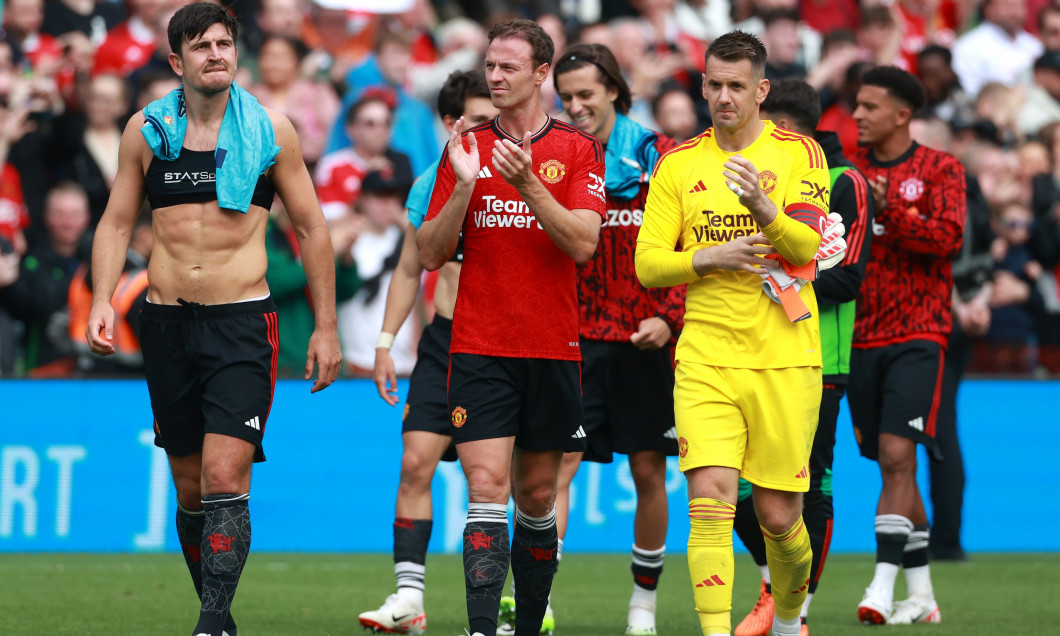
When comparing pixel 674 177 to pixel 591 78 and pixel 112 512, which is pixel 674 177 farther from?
pixel 112 512

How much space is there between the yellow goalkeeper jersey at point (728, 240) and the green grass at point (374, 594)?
211 centimetres

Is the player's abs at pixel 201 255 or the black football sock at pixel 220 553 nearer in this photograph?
the black football sock at pixel 220 553

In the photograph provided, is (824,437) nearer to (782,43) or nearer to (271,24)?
(782,43)

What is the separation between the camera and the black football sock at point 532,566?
6.36 meters

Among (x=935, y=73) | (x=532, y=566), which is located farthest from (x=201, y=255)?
(x=935, y=73)

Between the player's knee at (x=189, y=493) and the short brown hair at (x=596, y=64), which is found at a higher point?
the short brown hair at (x=596, y=64)

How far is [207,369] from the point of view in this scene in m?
6.17

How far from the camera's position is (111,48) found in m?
13.8

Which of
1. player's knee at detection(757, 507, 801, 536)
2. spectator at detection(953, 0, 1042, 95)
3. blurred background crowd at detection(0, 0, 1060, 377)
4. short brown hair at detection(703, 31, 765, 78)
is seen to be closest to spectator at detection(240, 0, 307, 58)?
blurred background crowd at detection(0, 0, 1060, 377)

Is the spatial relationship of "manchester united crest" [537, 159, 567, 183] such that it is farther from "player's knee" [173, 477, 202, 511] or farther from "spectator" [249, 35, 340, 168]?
"spectator" [249, 35, 340, 168]

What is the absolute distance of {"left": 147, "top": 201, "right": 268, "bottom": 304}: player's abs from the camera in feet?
20.3

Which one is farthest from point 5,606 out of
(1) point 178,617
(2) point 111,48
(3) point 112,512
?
(2) point 111,48

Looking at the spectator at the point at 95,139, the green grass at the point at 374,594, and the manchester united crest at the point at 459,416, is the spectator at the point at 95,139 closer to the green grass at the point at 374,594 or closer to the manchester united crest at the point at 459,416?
the green grass at the point at 374,594

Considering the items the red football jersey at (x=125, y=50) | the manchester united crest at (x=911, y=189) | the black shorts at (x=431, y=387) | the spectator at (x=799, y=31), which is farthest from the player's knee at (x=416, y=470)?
the spectator at (x=799, y=31)
